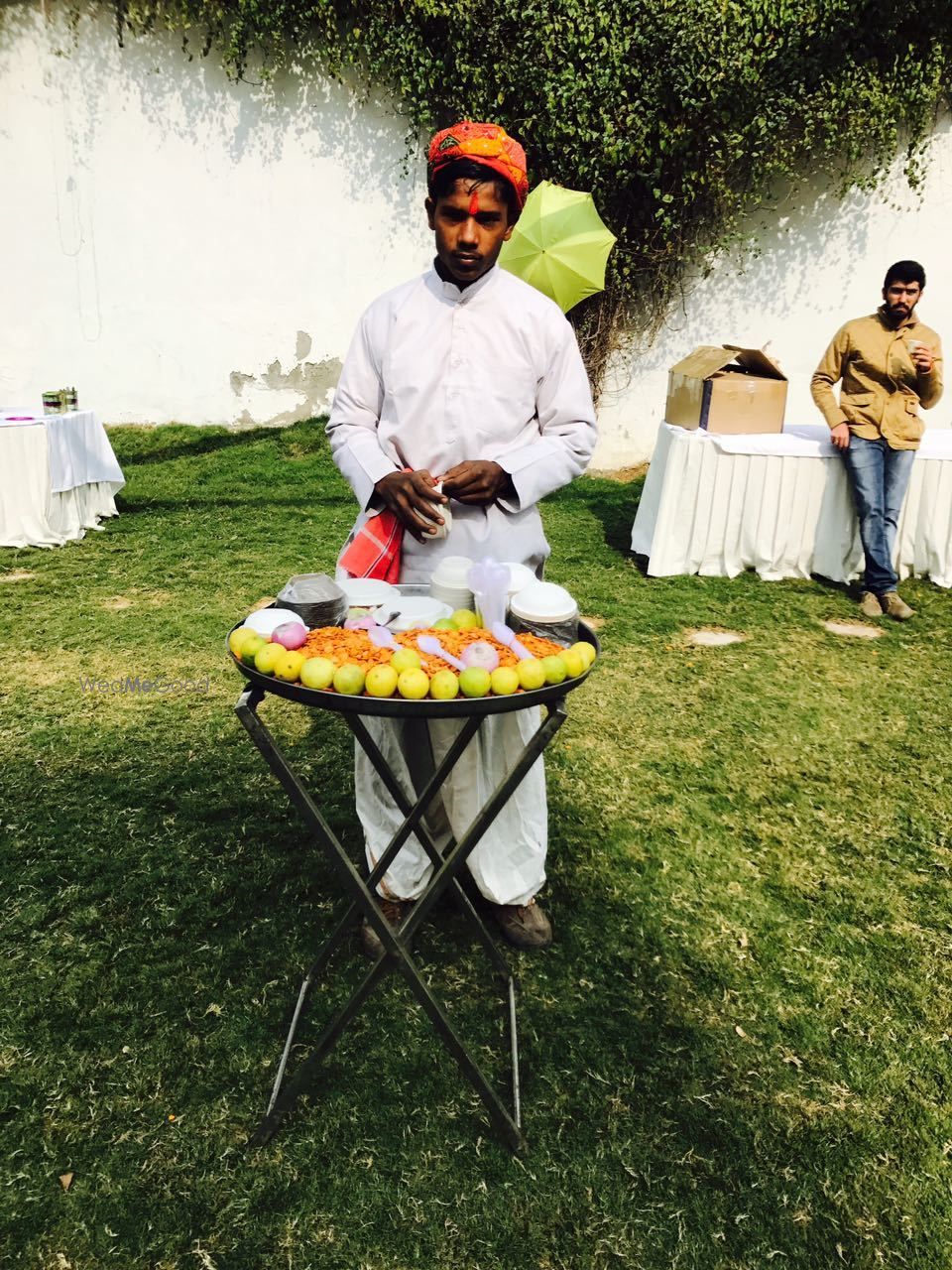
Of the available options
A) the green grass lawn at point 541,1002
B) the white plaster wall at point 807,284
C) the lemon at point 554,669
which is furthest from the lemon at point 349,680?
the white plaster wall at point 807,284

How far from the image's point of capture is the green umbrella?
22.3 feet

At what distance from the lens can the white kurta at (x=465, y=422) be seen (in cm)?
217

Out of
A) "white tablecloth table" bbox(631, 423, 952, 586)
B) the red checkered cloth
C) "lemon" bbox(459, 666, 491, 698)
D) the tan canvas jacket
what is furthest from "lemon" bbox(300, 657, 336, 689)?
the tan canvas jacket

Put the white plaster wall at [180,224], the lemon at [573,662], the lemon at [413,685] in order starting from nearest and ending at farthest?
the lemon at [413,685], the lemon at [573,662], the white plaster wall at [180,224]

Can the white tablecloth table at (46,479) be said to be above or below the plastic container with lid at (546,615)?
below

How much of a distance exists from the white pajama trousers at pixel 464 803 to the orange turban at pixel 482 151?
1.30 metres

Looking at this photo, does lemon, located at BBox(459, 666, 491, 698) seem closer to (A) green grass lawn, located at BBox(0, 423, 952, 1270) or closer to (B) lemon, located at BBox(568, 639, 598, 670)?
(B) lemon, located at BBox(568, 639, 598, 670)

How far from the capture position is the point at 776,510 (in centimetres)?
595

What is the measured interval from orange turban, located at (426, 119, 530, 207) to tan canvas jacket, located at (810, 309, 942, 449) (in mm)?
4112

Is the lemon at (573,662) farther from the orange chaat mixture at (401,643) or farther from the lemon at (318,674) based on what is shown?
the lemon at (318,674)

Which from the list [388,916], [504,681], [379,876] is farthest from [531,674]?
[388,916]

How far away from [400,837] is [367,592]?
55cm

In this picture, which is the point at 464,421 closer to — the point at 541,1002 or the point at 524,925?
the point at 524,925

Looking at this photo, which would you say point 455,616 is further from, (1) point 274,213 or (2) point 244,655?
(1) point 274,213
